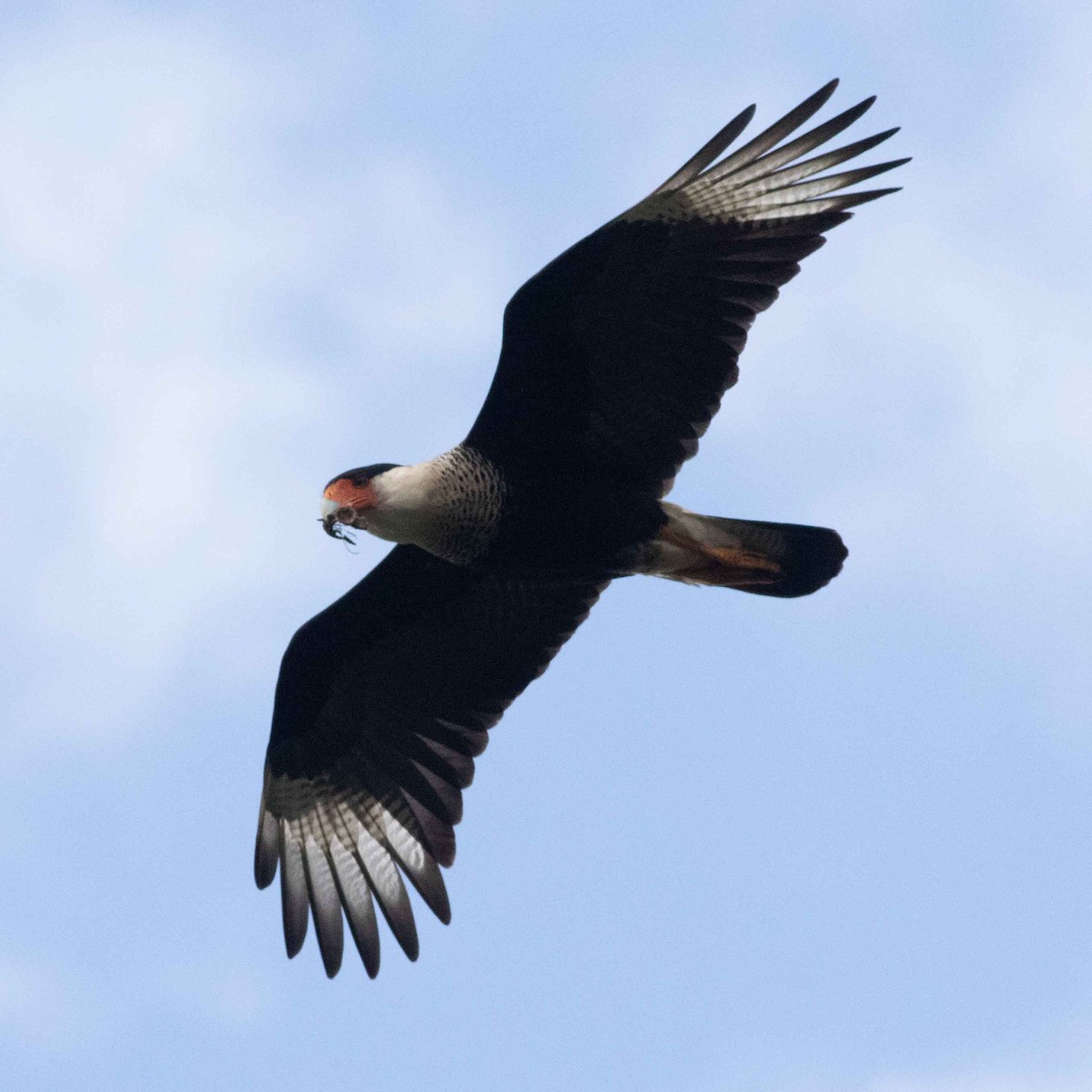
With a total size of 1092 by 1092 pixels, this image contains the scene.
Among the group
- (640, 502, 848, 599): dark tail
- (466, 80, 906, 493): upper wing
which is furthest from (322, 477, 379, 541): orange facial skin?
(640, 502, 848, 599): dark tail

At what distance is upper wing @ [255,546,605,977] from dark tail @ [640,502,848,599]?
16.2 inches

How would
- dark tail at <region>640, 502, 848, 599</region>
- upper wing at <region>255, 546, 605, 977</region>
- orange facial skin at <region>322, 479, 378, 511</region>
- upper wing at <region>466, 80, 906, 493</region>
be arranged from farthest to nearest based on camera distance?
upper wing at <region>255, 546, 605, 977</region> < dark tail at <region>640, 502, 848, 599</region> < orange facial skin at <region>322, 479, 378, 511</region> < upper wing at <region>466, 80, 906, 493</region>

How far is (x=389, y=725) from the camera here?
786 centimetres

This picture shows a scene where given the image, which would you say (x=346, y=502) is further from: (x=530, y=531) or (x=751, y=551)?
(x=751, y=551)

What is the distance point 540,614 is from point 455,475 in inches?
32.2

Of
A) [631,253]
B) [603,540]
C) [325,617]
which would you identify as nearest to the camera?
[631,253]

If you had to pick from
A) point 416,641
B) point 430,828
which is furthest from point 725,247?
point 430,828

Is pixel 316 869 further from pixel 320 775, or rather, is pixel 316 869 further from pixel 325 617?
pixel 325 617

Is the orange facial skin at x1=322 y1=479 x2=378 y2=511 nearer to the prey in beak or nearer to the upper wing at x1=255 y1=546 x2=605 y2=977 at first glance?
the prey in beak

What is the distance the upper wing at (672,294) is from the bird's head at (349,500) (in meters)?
0.50

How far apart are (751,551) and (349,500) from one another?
1599mm

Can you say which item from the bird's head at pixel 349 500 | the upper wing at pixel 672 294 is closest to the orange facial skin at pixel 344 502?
the bird's head at pixel 349 500

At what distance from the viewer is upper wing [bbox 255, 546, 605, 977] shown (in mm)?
7578

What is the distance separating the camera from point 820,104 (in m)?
6.90
